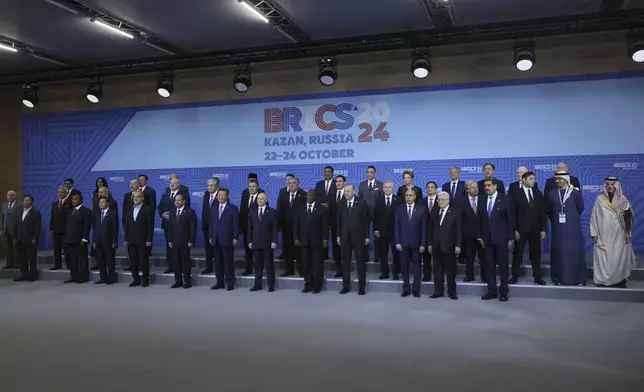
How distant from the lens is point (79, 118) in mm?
11281

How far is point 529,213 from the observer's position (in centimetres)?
668

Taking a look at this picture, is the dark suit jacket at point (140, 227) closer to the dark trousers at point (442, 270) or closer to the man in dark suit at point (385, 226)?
the man in dark suit at point (385, 226)

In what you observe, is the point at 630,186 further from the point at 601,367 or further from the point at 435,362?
the point at 435,362

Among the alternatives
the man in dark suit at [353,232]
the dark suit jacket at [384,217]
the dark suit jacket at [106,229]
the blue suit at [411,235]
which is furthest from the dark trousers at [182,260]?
the blue suit at [411,235]

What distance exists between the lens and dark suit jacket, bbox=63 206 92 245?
26.5 ft

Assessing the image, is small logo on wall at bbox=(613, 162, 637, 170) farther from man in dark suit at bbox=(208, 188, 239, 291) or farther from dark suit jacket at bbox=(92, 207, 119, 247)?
dark suit jacket at bbox=(92, 207, 119, 247)

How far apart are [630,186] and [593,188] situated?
561 millimetres

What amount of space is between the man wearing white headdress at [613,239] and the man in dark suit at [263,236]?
4423mm

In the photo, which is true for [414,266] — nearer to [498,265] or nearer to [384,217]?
[384,217]

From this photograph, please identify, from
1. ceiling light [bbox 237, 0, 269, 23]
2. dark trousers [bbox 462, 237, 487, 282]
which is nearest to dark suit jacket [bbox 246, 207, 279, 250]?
dark trousers [bbox 462, 237, 487, 282]

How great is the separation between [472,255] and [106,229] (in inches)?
226

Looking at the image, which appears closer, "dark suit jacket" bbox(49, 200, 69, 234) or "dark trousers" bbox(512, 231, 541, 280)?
"dark trousers" bbox(512, 231, 541, 280)

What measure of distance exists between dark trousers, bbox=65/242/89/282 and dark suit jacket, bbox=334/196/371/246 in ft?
14.6

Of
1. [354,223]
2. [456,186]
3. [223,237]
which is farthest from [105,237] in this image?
[456,186]
